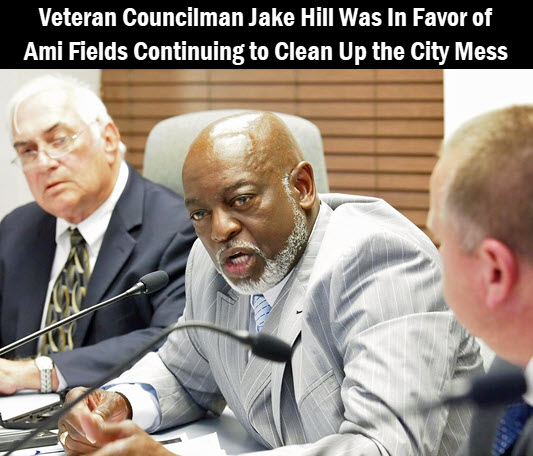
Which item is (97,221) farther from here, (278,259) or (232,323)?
(278,259)

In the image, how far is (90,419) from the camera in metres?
1.63

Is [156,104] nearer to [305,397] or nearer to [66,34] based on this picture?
[66,34]

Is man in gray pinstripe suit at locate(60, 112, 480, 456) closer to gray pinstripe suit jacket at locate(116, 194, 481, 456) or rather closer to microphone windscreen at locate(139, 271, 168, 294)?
gray pinstripe suit jacket at locate(116, 194, 481, 456)

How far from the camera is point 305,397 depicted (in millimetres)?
1602

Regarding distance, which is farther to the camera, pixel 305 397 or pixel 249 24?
pixel 249 24

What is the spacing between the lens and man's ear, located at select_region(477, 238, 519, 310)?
0.94m

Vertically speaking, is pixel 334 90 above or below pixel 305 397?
above

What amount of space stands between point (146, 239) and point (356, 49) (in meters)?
1.45

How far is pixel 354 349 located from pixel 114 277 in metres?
1.20

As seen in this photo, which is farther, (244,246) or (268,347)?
(244,246)

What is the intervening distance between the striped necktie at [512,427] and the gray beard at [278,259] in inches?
28.3

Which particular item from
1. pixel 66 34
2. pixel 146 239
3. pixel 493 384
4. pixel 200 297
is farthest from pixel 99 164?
pixel 493 384

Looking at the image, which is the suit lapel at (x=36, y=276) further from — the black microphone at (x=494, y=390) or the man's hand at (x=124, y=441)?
the black microphone at (x=494, y=390)

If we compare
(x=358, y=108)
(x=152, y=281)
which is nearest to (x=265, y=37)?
(x=358, y=108)
